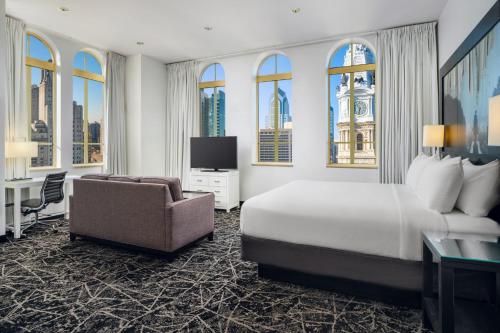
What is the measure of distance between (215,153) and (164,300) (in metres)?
3.83

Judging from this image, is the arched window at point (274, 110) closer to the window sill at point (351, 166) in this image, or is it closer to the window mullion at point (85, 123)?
the window sill at point (351, 166)

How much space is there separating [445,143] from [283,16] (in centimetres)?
281

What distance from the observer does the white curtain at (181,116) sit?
6504 millimetres

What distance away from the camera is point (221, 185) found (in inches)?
220

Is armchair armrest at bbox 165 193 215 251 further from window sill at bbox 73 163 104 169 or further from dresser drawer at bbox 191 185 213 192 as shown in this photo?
window sill at bbox 73 163 104 169

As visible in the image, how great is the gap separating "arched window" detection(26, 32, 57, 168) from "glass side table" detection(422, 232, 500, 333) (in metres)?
5.57

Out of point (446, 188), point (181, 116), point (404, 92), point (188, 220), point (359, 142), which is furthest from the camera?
point (181, 116)

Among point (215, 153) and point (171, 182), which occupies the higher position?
point (215, 153)

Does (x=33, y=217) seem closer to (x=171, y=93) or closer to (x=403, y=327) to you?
(x=171, y=93)

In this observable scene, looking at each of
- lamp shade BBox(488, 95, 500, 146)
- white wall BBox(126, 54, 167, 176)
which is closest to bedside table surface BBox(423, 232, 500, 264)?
lamp shade BBox(488, 95, 500, 146)

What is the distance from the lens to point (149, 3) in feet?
13.0

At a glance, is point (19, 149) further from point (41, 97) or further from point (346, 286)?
point (346, 286)

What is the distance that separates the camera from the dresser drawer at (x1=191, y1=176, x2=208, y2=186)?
574 cm

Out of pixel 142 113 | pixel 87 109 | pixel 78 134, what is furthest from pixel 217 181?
pixel 87 109
